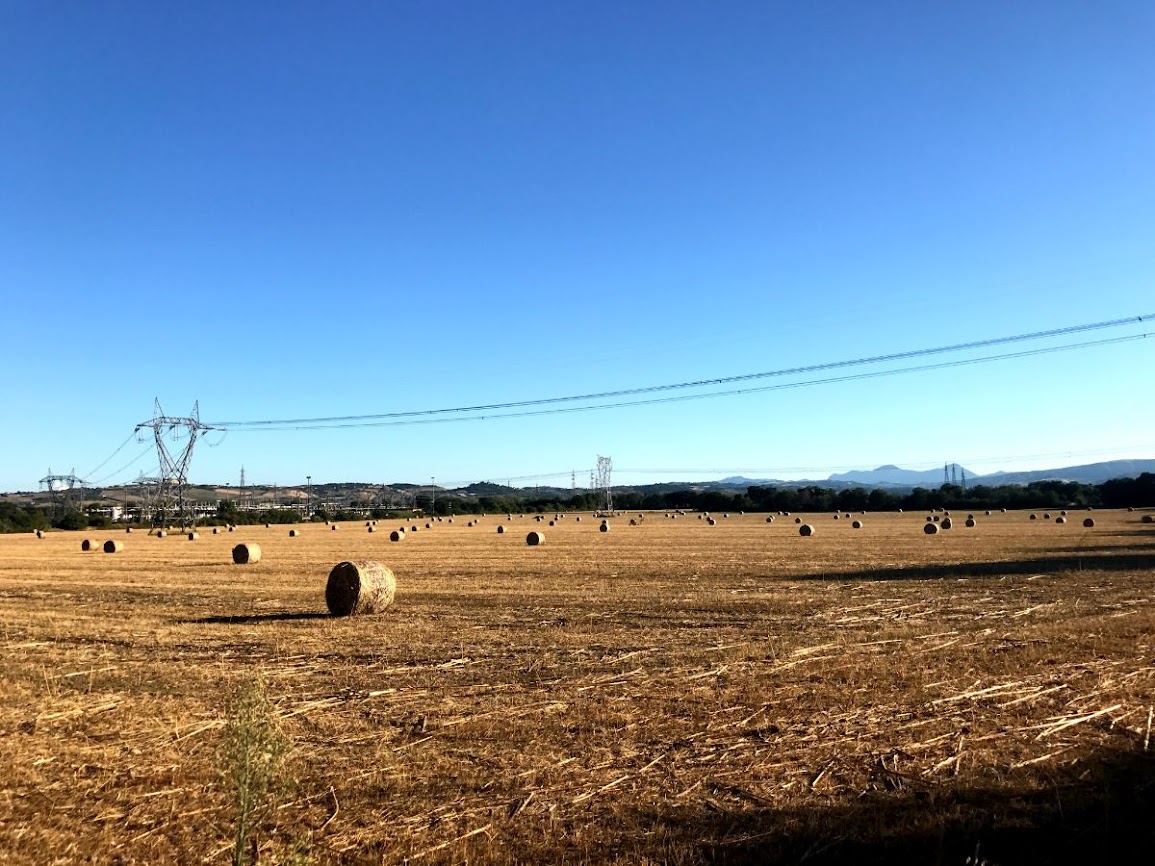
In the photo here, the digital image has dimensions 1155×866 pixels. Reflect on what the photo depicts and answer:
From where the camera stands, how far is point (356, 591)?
18828 millimetres

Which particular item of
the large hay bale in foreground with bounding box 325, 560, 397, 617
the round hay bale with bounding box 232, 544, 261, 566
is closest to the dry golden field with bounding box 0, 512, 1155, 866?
the large hay bale in foreground with bounding box 325, 560, 397, 617

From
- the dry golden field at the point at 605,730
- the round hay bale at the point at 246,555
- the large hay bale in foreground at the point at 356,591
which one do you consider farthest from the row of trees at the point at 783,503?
the dry golden field at the point at 605,730

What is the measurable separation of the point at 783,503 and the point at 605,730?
418ft

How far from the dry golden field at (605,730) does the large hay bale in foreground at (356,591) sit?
53 cm

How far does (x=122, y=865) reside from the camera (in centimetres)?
588

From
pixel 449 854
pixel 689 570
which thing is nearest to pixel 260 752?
pixel 449 854

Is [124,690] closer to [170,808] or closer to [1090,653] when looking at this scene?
[170,808]

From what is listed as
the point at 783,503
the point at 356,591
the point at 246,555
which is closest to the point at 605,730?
the point at 356,591

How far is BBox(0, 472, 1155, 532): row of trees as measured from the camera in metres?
108

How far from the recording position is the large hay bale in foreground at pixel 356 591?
18844mm

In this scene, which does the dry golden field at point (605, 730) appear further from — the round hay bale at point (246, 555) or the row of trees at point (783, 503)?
the row of trees at point (783, 503)

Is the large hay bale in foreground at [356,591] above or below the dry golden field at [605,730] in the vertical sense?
above

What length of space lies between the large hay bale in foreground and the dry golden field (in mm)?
529

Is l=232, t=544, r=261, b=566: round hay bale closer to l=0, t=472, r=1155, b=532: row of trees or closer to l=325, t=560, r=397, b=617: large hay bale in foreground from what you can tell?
l=325, t=560, r=397, b=617: large hay bale in foreground
